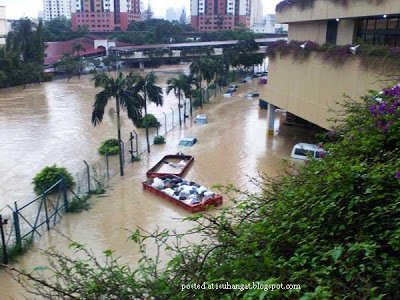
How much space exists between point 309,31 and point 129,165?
1435cm

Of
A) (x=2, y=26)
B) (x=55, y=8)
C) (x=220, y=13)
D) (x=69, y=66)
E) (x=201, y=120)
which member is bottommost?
(x=201, y=120)

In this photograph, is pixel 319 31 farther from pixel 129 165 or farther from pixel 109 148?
pixel 109 148

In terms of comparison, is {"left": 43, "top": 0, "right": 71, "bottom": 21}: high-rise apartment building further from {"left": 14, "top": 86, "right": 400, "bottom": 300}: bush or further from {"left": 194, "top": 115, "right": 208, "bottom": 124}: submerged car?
{"left": 14, "top": 86, "right": 400, "bottom": 300}: bush

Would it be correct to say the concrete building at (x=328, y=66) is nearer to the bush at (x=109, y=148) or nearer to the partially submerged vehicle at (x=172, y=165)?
the partially submerged vehicle at (x=172, y=165)

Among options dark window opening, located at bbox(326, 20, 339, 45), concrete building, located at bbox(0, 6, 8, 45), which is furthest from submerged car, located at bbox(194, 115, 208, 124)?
concrete building, located at bbox(0, 6, 8, 45)

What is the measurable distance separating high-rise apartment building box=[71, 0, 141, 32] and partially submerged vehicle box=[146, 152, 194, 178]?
9958cm

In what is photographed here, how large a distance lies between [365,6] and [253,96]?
2709 centimetres

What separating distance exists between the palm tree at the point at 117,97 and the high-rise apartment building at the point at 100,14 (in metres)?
99.3

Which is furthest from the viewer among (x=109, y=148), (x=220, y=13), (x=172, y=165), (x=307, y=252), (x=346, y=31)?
(x=220, y=13)

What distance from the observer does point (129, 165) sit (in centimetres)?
2208

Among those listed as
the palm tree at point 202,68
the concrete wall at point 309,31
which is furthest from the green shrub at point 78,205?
the palm tree at point 202,68

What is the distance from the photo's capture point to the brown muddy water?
1406 cm

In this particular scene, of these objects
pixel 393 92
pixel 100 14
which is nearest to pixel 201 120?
pixel 393 92

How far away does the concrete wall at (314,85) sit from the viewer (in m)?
16.4
